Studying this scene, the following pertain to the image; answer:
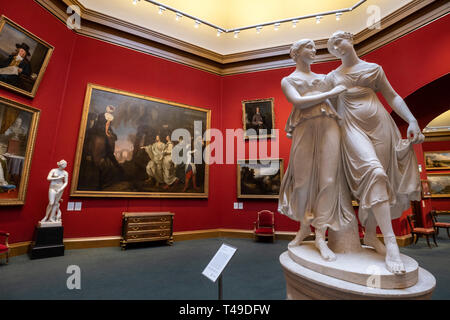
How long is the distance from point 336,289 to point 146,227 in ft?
16.9

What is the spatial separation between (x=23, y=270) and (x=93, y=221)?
190 cm

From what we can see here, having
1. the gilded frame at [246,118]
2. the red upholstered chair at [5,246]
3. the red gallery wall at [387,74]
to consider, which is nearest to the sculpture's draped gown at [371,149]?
the red gallery wall at [387,74]

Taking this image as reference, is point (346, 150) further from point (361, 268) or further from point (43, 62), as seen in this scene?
point (43, 62)

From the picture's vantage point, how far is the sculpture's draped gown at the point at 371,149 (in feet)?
6.31

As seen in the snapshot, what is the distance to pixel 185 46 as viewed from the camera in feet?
24.2

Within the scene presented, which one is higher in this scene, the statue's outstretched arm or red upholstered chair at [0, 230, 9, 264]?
the statue's outstretched arm

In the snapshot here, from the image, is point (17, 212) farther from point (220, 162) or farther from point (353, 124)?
point (353, 124)

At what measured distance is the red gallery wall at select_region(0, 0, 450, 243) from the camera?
5012 millimetres

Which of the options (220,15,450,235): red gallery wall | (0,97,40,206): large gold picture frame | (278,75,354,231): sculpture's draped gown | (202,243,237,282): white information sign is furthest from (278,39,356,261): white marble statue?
(0,97,40,206): large gold picture frame

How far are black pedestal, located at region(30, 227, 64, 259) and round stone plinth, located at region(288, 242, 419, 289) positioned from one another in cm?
504

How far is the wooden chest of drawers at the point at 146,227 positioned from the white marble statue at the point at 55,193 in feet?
4.75

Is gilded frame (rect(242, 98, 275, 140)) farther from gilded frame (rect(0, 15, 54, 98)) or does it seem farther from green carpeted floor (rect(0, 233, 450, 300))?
gilded frame (rect(0, 15, 54, 98))

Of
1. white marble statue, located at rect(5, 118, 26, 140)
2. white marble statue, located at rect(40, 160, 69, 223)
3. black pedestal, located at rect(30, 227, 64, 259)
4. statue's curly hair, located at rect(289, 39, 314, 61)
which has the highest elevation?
statue's curly hair, located at rect(289, 39, 314, 61)
